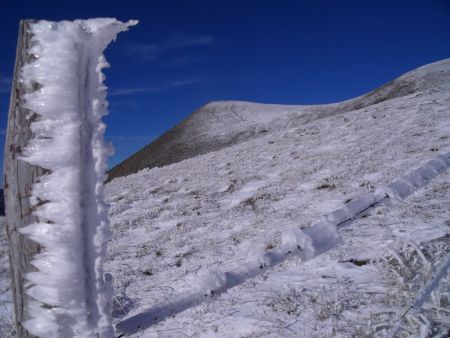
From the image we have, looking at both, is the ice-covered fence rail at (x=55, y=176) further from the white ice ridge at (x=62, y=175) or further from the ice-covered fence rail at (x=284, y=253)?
the ice-covered fence rail at (x=284, y=253)

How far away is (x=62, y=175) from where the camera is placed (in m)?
2.28

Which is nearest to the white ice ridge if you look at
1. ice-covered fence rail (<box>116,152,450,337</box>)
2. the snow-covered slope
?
ice-covered fence rail (<box>116,152,450,337</box>)

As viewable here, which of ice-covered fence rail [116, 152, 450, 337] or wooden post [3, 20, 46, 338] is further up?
wooden post [3, 20, 46, 338]

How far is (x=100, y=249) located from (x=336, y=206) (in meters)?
5.25

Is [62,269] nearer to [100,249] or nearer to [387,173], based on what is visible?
[100,249]

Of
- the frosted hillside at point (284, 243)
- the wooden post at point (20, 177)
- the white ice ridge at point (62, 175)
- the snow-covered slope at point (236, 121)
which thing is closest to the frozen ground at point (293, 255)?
the frosted hillside at point (284, 243)

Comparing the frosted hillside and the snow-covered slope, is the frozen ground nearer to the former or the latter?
the frosted hillside

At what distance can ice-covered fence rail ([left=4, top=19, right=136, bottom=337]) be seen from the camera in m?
2.25

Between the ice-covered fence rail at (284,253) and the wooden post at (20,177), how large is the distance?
5.17 feet

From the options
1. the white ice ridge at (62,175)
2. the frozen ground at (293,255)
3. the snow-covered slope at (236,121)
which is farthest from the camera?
the snow-covered slope at (236,121)

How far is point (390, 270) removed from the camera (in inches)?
148

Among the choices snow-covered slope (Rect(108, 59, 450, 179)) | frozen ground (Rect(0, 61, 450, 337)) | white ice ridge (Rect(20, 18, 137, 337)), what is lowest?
frozen ground (Rect(0, 61, 450, 337))

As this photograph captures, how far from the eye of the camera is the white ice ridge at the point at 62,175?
2244 mm

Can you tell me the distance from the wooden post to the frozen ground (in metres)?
1.69
